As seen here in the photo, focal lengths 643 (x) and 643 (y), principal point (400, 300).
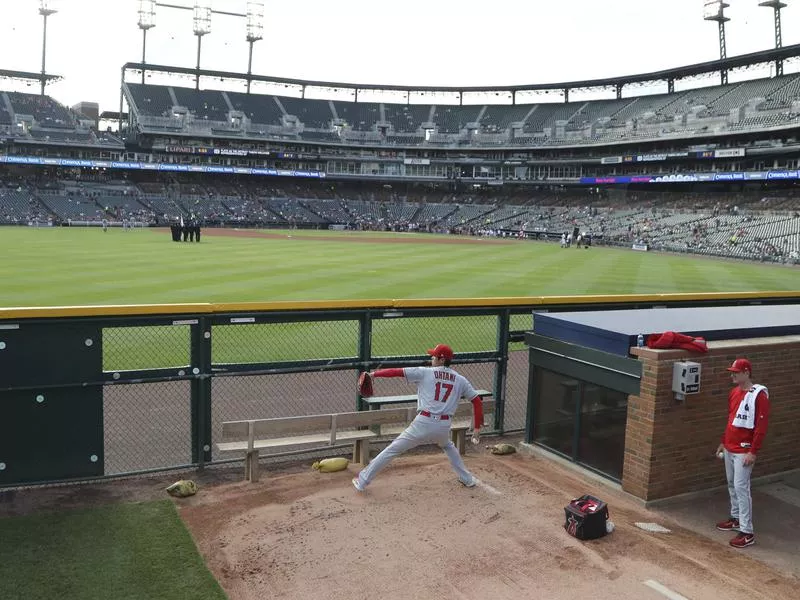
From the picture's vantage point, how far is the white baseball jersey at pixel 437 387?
6387 millimetres

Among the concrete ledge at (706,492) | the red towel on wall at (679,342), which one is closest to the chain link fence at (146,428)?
the concrete ledge at (706,492)

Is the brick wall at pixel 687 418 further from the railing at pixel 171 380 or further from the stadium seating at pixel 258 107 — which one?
the stadium seating at pixel 258 107

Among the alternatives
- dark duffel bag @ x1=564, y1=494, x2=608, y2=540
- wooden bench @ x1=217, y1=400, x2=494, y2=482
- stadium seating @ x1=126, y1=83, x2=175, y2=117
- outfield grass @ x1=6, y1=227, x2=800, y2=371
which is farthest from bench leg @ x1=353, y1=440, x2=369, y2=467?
stadium seating @ x1=126, y1=83, x2=175, y2=117

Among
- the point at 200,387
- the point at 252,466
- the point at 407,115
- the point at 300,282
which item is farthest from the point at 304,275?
the point at 407,115

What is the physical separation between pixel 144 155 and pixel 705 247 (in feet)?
211

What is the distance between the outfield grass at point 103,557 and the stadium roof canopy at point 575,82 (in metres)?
71.3

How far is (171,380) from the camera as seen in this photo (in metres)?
6.94

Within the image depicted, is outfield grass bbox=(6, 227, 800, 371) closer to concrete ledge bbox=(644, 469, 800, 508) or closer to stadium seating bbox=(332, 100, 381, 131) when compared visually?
concrete ledge bbox=(644, 469, 800, 508)

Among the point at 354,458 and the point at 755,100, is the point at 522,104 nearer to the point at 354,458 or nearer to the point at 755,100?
the point at 755,100

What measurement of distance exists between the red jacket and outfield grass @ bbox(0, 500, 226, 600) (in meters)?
4.65

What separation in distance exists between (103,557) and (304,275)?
18782mm

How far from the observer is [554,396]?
7984 mm

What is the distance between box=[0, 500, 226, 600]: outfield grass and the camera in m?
4.62

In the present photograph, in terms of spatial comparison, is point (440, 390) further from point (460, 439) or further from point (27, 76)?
point (27, 76)
